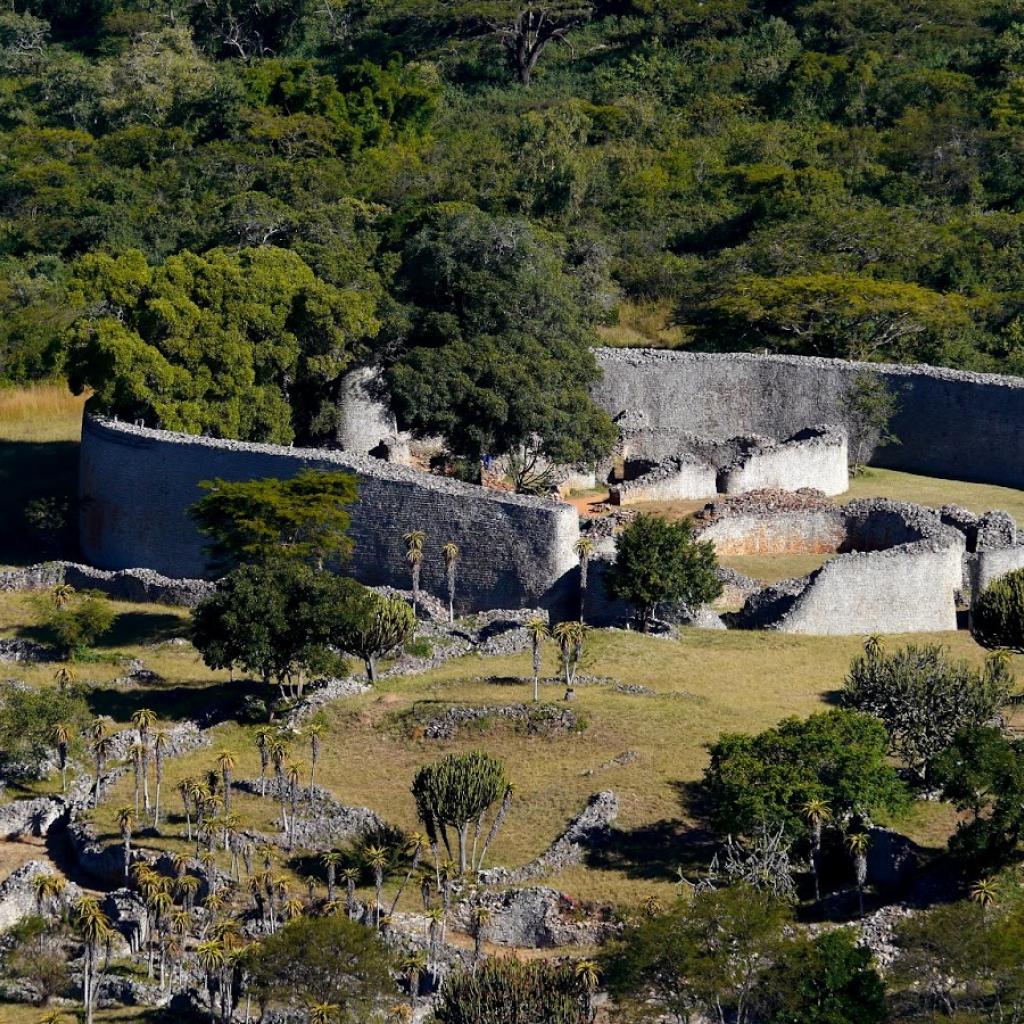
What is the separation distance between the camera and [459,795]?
4184 centimetres

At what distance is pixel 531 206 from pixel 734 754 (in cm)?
5198

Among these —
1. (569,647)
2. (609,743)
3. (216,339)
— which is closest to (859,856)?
(609,743)

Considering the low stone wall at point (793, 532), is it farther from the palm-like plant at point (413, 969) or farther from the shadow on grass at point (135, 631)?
the palm-like plant at point (413, 969)

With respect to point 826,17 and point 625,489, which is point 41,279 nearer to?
point 625,489

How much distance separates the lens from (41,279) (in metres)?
89.1

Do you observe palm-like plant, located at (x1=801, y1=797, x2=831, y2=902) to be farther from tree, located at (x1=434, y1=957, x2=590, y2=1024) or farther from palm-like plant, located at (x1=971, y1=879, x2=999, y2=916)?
A: tree, located at (x1=434, y1=957, x2=590, y2=1024)

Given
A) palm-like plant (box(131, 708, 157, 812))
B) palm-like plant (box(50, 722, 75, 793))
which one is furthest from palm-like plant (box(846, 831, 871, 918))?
palm-like plant (box(50, 722, 75, 793))

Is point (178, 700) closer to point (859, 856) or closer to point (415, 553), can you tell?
point (415, 553)

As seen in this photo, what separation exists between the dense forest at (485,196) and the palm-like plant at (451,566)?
26.3 feet

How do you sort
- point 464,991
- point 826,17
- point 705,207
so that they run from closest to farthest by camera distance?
point 464,991, point 705,207, point 826,17

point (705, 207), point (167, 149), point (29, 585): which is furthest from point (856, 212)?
point (29, 585)

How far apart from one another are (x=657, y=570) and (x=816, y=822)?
46.5 ft

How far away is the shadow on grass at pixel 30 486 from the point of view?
65.8 m

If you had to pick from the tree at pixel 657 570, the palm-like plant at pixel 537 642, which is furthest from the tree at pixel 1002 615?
the palm-like plant at pixel 537 642
